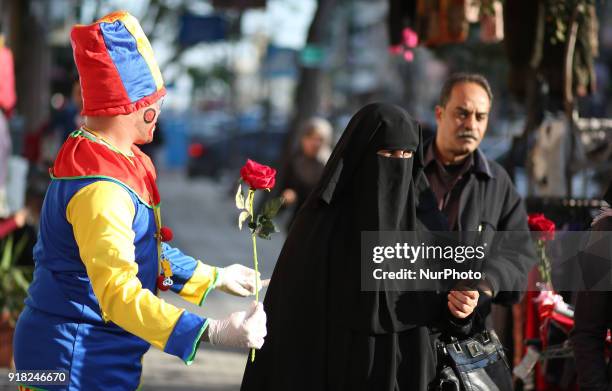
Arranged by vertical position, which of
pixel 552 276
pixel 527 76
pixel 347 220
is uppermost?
pixel 527 76

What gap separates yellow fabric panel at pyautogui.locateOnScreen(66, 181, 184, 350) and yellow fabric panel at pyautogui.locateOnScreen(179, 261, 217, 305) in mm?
590

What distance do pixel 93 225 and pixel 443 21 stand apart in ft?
18.6

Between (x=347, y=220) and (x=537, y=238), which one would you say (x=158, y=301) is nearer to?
(x=347, y=220)

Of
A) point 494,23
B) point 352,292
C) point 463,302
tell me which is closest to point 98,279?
point 352,292

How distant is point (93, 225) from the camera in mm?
3279

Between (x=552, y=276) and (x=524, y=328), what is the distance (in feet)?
2.97

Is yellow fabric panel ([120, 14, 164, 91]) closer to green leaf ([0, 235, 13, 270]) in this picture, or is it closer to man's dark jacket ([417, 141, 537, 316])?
man's dark jacket ([417, 141, 537, 316])

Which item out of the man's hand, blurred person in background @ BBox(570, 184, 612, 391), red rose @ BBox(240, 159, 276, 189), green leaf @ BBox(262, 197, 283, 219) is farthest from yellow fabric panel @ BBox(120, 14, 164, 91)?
blurred person in background @ BBox(570, 184, 612, 391)

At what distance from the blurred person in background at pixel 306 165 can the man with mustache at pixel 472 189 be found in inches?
144

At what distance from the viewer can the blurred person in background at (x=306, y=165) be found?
927cm

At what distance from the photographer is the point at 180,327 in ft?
10.5

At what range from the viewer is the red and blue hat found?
3469 millimetres

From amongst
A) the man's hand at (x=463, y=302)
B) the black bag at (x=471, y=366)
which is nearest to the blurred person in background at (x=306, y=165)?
the black bag at (x=471, y=366)

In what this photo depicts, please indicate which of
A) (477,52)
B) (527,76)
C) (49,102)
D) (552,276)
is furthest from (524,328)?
(49,102)
